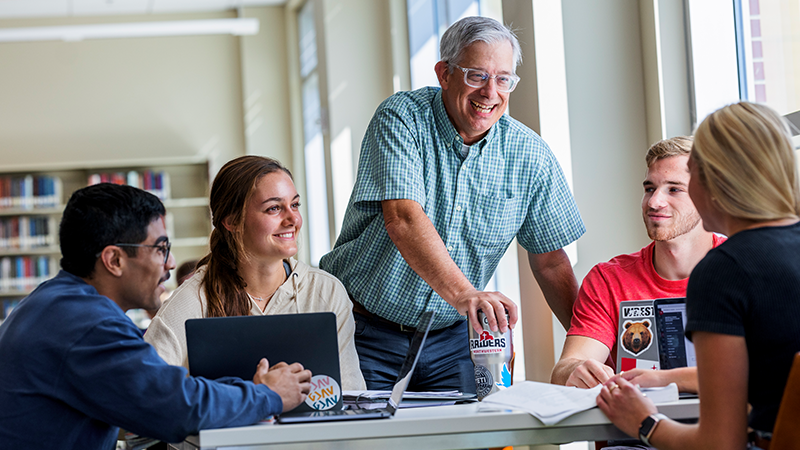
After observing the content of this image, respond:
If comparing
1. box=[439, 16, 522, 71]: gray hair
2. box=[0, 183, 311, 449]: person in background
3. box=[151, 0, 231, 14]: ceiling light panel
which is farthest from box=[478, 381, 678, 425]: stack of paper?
box=[151, 0, 231, 14]: ceiling light panel

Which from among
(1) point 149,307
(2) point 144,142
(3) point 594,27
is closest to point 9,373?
(1) point 149,307

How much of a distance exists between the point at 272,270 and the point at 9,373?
32.9 inches

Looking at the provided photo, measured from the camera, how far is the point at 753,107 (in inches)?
49.4

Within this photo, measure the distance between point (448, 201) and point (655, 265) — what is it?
0.62m

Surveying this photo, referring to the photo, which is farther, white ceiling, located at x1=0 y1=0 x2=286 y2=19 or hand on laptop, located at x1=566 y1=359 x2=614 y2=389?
white ceiling, located at x1=0 y1=0 x2=286 y2=19

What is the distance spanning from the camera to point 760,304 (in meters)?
1.14

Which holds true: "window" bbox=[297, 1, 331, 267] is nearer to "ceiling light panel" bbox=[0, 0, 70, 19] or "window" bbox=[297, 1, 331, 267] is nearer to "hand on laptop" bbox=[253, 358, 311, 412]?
"ceiling light panel" bbox=[0, 0, 70, 19]

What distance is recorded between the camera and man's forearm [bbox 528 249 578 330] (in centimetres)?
238

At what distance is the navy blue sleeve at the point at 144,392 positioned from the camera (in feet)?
4.42

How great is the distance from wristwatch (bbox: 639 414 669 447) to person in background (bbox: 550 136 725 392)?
2.07 feet

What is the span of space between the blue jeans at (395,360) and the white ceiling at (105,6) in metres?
5.81

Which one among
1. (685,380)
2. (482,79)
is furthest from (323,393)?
(482,79)

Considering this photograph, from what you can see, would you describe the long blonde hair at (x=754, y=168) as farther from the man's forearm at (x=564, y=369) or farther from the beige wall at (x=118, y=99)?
the beige wall at (x=118, y=99)

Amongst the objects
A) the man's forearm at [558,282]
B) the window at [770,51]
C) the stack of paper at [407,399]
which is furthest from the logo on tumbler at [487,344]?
the window at [770,51]
